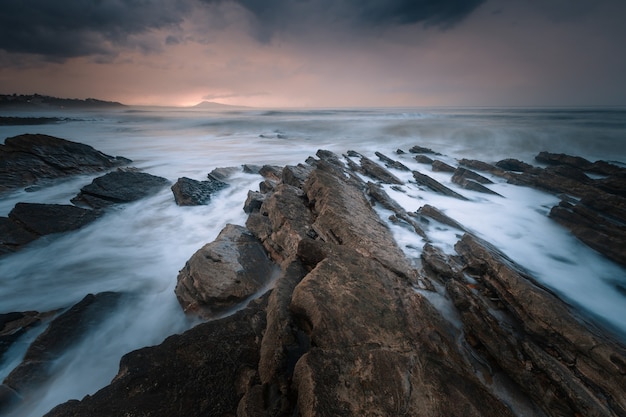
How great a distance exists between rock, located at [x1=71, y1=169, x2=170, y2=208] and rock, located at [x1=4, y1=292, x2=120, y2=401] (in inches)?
212

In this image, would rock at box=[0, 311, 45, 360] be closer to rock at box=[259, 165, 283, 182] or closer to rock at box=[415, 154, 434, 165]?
rock at box=[259, 165, 283, 182]

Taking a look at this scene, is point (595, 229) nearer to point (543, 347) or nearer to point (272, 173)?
point (543, 347)

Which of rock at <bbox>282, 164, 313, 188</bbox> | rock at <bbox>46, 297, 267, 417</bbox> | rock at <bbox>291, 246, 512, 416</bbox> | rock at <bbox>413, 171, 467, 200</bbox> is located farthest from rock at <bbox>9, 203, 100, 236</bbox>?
rock at <bbox>413, 171, 467, 200</bbox>

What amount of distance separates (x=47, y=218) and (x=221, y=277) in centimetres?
619

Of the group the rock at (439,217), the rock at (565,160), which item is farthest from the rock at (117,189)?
the rock at (565,160)

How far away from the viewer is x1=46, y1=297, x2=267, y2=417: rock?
2705 mm

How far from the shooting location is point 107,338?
174 inches

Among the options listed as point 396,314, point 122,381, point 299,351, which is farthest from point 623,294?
point 122,381

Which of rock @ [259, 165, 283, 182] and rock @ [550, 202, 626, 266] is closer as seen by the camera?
rock @ [550, 202, 626, 266]

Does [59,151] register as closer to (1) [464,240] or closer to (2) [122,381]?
(2) [122,381]

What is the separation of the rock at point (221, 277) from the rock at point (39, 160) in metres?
10.5

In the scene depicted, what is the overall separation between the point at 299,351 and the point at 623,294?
22.8ft

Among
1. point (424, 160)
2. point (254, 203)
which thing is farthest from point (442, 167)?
point (254, 203)

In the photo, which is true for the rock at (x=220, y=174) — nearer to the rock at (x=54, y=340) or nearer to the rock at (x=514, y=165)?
the rock at (x=54, y=340)
